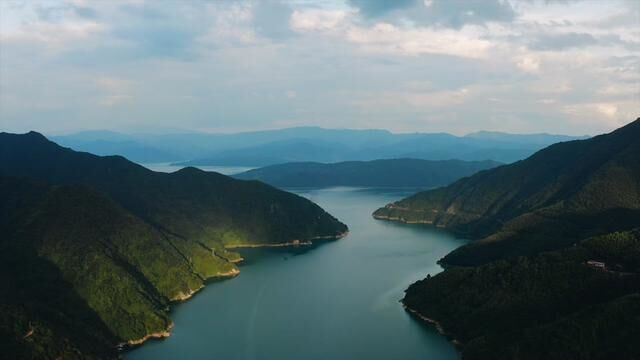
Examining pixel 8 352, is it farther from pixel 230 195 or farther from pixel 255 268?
pixel 230 195

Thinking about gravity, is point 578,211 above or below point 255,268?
above

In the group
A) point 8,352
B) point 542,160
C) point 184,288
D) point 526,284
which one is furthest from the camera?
point 542,160

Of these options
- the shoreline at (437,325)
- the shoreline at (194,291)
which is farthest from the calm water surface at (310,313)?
the shoreline at (194,291)

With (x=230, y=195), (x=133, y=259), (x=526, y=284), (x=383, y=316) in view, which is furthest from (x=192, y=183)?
(x=526, y=284)

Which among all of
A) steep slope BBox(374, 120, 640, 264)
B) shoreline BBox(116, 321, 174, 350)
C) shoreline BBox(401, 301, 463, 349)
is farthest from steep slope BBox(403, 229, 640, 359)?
shoreline BBox(116, 321, 174, 350)

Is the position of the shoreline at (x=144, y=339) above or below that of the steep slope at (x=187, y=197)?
below

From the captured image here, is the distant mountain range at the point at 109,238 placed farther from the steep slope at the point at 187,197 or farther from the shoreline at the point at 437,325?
the shoreline at the point at 437,325

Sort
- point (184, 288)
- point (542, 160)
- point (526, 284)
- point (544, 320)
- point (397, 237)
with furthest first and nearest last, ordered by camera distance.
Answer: point (542, 160) < point (397, 237) < point (184, 288) < point (526, 284) < point (544, 320)

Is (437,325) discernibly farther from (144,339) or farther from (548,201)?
(548,201)
